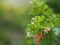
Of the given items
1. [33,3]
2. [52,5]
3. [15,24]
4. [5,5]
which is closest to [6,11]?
[5,5]

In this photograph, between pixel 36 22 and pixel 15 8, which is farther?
pixel 15 8

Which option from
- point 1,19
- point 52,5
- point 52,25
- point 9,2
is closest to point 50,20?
point 52,25

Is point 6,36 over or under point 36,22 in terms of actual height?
over

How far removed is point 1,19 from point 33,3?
2.26 metres

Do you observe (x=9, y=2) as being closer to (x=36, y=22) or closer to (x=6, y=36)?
(x=6, y=36)

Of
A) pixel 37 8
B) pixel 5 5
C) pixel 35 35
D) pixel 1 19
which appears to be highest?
pixel 5 5

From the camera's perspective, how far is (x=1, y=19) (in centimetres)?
350

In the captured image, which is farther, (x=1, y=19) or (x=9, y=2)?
(x=9, y=2)

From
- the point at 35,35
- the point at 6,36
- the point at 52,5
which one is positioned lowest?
the point at 35,35

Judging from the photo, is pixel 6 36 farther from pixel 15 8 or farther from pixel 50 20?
pixel 50 20

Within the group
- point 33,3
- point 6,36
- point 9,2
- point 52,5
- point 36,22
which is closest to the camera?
point 36,22

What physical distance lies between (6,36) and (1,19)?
15.1 inches

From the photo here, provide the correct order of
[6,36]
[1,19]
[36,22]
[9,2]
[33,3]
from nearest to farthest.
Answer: [36,22] → [33,3] → [6,36] → [1,19] → [9,2]

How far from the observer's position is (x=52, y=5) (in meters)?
1.98
